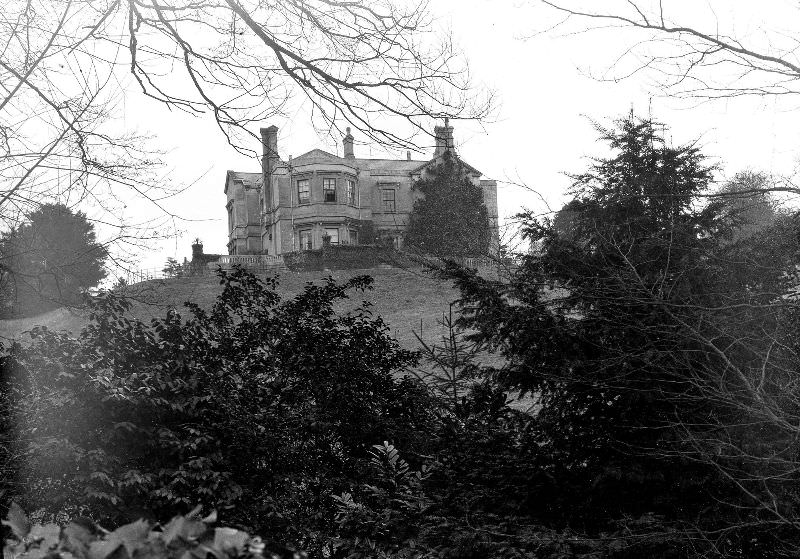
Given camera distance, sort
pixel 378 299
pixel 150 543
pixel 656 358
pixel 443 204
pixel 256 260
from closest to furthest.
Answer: pixel 150 543 < pixel 656 358 < pixel 378 299 < pixel 256 260 < pixel 443 204

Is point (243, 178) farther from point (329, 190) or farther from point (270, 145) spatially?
point (270, 145)

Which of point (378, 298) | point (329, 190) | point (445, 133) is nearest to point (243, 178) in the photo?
point (329, 190)

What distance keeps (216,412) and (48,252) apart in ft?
8.49

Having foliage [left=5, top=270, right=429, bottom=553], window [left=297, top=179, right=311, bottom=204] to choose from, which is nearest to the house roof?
window [left=297, top=179, right=311, bottom=204]

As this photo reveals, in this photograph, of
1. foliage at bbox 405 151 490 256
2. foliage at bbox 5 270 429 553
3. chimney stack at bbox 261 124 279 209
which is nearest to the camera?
foliage at bbox 5 270 429 553

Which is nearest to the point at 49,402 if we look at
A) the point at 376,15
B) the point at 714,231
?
the point at 376,15

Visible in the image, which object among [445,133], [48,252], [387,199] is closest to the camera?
[445,133]

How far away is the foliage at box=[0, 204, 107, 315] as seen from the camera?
805 centimetres

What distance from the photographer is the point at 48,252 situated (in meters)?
8.59

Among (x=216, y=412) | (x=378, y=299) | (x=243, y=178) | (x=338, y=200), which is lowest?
(x=216, y=412)

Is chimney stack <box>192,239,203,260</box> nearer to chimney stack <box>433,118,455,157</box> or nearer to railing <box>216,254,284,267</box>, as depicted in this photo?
railing <box>216,254,284,267</box>

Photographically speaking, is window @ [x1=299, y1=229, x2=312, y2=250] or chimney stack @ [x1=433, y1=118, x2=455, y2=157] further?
window @ [x1=299, y1=229, x2=312, y2=250]

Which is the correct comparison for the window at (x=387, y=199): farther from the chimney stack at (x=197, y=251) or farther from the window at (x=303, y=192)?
the chimney stack at (x=197, y=251)

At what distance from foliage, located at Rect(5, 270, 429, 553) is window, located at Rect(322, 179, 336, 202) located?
3248 cm
